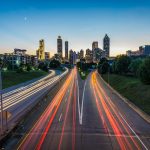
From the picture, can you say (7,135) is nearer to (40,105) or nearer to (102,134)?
(102,134)

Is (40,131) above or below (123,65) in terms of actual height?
below

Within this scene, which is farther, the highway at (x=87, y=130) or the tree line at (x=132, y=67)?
the tree line at (x=132, y=67)

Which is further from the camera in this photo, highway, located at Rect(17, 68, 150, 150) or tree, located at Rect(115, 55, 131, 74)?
tree, located at Rect(115, 55, 131, 74)

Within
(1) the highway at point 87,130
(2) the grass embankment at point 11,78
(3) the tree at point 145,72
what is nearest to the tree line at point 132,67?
(3) the tree at point 145,72

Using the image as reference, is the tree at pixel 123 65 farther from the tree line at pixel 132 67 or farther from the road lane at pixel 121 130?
the road lane at pixel 121 130

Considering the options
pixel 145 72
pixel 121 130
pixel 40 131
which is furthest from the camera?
pixel 145 72

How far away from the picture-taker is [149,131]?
28766mm

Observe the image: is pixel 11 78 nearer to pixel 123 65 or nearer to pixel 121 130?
pixel 123 65

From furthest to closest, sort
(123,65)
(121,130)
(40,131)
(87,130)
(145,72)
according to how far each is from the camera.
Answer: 1. (123,65)
2. (145,72)
3. (121,130)
4. (87,130)
5. (40,131)

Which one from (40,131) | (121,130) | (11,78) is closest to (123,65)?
(11,78)

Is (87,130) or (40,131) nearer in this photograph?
(40,131)

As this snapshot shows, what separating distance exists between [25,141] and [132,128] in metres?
13.1

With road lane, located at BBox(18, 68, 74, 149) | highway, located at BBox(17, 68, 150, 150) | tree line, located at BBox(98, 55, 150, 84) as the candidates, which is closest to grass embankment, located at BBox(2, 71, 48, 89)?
tree line, located at BBox(98, 55, 150, 84)

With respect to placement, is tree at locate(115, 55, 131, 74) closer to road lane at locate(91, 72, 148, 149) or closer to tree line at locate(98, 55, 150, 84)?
tree line at locate(98, 55, 150, 84)
